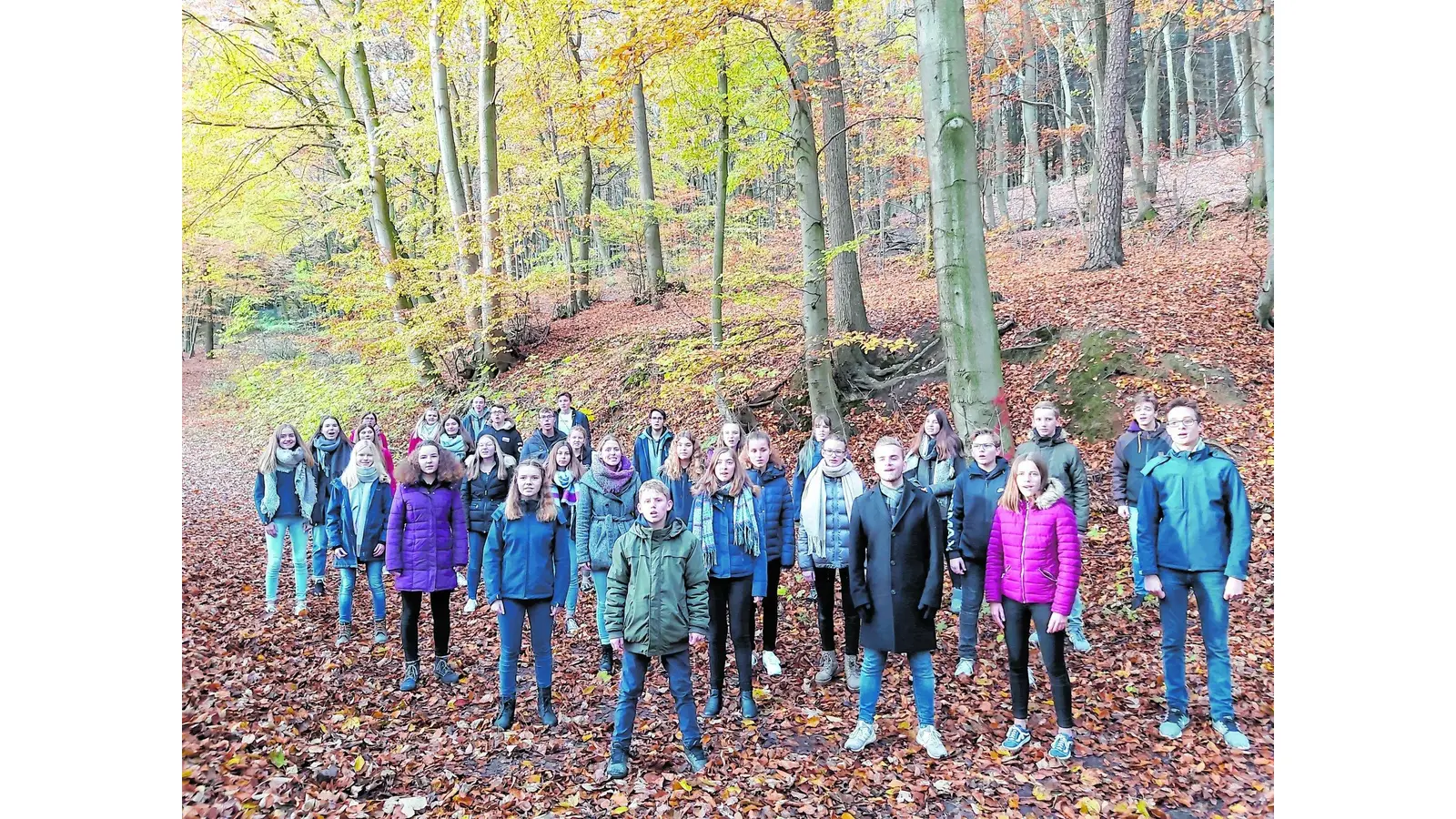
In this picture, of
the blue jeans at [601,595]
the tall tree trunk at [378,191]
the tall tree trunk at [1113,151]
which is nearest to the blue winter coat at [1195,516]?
the blue jeans at [601,595]

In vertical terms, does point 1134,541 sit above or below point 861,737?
above

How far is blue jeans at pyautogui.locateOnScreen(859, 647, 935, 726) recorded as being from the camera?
4.14m

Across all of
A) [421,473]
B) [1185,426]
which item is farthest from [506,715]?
[1185,426]

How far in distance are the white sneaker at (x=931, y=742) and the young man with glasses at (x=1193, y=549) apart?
1290mm

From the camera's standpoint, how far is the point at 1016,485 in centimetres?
414

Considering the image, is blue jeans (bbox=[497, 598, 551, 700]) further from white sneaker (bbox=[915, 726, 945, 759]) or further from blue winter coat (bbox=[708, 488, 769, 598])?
white sneaker (bbox=[915, 726, 945, 759])

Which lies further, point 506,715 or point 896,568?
point 506,715

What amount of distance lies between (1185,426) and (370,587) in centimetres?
608

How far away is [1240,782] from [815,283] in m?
6.20

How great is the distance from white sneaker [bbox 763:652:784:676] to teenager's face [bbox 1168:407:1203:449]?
301cm

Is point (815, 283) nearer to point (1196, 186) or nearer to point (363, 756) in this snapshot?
→ point (363, 756)

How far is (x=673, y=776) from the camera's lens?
4.05m

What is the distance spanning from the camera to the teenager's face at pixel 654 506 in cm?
407

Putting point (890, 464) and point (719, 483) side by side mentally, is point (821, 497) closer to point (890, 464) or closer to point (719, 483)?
point (719, 483)
